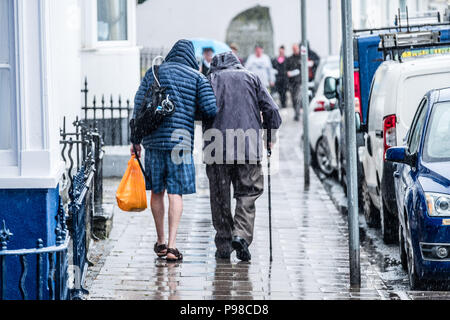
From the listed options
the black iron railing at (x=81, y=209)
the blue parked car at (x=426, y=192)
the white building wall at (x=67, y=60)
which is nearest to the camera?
the black iron railing at (x=81, y=209)

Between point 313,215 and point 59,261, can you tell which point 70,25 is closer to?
point 313,215

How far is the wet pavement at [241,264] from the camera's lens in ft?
26.9

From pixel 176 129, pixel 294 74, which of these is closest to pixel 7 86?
pixel 176 129

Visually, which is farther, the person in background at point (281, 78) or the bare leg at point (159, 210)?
the person in background at point (281, 78)

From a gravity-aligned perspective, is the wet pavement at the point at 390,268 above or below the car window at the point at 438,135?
below

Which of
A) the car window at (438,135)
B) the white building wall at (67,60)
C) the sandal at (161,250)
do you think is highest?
the white building wall at (67,60)

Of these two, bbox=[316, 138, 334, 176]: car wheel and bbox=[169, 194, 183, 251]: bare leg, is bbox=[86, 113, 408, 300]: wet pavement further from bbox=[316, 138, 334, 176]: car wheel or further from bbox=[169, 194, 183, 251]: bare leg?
bbox=[316, 138, 334, 176]: car wheel

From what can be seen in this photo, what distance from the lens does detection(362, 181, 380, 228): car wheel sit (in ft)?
39.9

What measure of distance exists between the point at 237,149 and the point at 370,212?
10.7 ft

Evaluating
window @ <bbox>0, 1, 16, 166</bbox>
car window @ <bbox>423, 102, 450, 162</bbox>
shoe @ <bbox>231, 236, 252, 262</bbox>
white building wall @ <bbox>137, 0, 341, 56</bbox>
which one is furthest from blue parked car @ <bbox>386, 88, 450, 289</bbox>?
white building wall @ <bbox>137, 0, 341, 56</bbox>

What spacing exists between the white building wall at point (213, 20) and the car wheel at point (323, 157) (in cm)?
1622

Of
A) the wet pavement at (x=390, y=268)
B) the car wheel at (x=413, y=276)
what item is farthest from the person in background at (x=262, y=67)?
the car wheel at (x=413, y=276)

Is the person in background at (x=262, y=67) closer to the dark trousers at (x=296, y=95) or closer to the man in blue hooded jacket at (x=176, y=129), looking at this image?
the dark trousers at (x=296, y=95)
